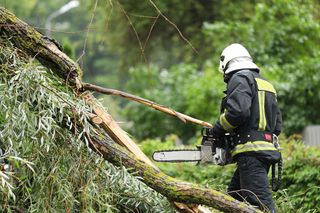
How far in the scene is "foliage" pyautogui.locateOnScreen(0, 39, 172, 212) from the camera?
508cm

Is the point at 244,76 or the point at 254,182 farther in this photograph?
the point at 244,76

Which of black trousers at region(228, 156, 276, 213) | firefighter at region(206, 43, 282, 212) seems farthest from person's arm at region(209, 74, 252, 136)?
black trousers at region(228, 156, 276, 213)

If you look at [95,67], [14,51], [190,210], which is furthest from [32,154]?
[95,67]

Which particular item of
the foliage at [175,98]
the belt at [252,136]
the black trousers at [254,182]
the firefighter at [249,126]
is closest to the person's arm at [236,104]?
the firefighter at [249,126]

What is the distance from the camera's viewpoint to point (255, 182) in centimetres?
585

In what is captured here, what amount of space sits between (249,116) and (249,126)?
0.12m

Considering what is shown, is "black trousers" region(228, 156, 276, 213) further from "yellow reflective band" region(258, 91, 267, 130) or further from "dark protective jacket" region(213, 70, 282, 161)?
"yellow reflective band" region(258, 91, 267, 130)

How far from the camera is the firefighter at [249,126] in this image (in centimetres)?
583

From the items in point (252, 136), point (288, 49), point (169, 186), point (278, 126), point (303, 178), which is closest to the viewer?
point (169, 186)

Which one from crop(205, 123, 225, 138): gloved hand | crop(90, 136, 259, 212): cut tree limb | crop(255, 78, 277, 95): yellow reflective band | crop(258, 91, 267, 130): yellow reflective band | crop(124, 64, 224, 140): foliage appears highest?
crop(124, 64, 224, 140): foliage

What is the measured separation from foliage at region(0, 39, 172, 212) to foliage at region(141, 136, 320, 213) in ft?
3.23

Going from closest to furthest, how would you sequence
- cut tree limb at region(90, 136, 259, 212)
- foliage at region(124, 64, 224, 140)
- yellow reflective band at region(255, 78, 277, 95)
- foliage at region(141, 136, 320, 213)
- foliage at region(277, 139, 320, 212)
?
cut tree limb at region(90, 136, 259, 212), yellow reflective band at region(255, 78, 277, 95), foliage at region(141, 136, 320, 213), foliage at region(277, 139, 320, 212), foliage at region(124, 64, 224, 140)

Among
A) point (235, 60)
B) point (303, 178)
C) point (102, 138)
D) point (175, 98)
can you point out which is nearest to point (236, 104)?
point (235, 60)

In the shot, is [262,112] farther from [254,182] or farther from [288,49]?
[288,49]
